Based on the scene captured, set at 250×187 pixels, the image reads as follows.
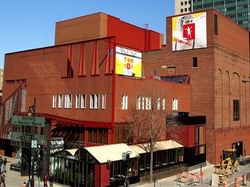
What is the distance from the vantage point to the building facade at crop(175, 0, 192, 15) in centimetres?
18062

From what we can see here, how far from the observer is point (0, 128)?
5028cm

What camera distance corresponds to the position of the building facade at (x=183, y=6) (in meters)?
181

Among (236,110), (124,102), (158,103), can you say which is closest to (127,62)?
(124,102)

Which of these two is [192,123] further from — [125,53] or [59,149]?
[59,149]

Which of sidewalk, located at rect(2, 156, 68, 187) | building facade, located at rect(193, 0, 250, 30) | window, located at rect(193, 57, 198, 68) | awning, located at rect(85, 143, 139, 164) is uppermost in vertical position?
building facade, located at rect(193, 0, 250, 30)

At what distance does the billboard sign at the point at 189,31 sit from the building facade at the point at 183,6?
13083 centimetres

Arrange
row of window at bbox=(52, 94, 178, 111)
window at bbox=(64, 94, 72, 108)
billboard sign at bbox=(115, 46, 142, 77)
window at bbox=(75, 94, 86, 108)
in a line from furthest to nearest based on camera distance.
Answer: window at bbox=(64, 94, 72, 108) < window at bbox=(75, 94, 86, 108) < billboard sign at bbox=(115, 46, 142, 77) < row of window at bbox=(52, 94, 178, 111)

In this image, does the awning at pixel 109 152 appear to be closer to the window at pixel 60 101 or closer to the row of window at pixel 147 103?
the row of window at pixel 147 103

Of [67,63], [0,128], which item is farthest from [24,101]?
[67,63]

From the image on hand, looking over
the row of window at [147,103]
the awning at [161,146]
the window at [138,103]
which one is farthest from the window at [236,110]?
the window at [138,103]

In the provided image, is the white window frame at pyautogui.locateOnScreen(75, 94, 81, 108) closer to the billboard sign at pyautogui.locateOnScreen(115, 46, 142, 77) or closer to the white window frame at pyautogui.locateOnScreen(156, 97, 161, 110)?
the billboard sign at pyautogui.locateOnScreen(115, 46, 142, 77)

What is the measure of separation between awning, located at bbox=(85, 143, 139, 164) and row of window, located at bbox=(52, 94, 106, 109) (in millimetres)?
5246

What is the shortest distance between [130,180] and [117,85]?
33.6 feet

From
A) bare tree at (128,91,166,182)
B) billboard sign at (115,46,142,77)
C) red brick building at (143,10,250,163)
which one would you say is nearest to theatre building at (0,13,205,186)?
billboard sign at (115,46,142,77)
